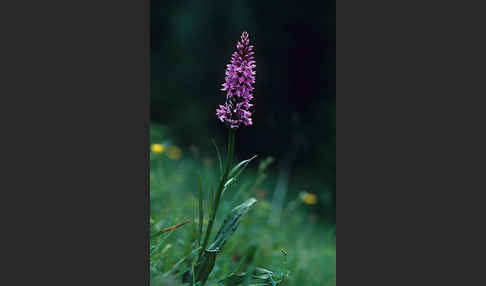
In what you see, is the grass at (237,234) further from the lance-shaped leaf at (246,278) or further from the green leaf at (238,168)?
the green leaf at (238,168)

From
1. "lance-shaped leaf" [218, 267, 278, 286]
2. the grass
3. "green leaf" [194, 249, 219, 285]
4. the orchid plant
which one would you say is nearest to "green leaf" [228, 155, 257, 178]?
the orchid plant

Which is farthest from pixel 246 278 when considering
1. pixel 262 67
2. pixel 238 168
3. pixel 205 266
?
pixel 262 67

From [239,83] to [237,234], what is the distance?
2268 millimetres

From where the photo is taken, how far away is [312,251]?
5148mm

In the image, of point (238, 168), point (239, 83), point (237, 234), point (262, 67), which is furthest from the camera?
point (262, 67)

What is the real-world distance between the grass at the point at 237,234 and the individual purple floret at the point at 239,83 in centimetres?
68

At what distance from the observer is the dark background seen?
16.6ft

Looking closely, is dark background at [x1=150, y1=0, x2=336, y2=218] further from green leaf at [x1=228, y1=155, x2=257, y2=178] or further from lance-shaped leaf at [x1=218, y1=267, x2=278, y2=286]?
lance-shaped leaf at [x1=218, y1=267, x2=278, y2=286]

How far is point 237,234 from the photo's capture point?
4.72 meters

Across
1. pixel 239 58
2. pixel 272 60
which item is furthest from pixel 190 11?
pixel 239 58

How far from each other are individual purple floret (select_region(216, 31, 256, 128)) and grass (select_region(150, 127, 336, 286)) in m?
0.68

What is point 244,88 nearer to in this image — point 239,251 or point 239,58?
point 239,58

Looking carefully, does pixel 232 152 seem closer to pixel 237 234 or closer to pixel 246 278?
pixel 246 278

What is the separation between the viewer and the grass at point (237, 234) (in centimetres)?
354
